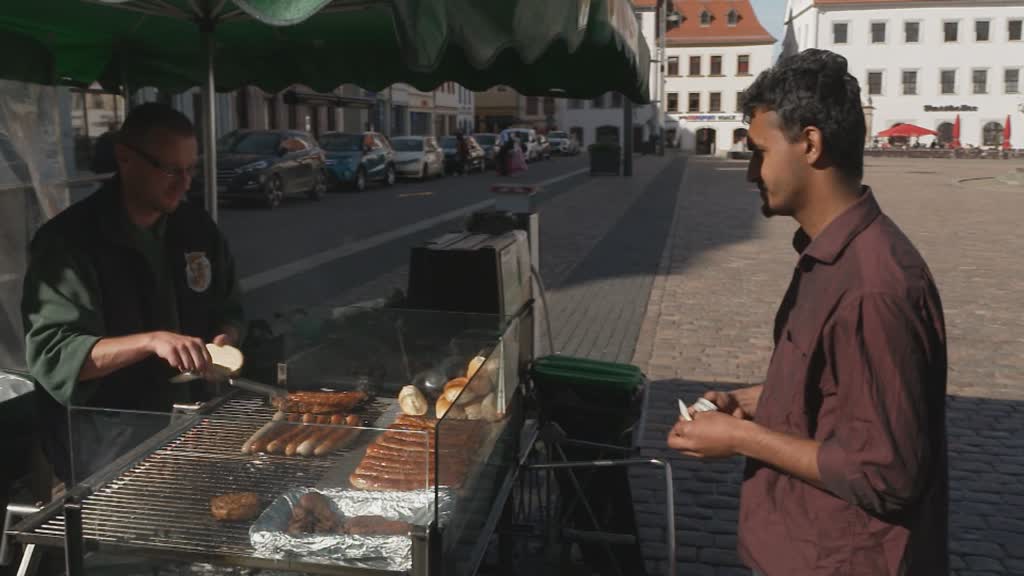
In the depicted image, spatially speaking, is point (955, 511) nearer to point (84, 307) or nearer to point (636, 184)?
point (84, 307)

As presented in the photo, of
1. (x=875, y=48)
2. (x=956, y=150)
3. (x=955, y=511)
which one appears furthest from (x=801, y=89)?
(x=875, y=48)

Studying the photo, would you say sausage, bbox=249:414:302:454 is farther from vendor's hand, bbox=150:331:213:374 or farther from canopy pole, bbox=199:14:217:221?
canopy pole, bbox=199:14:217:221

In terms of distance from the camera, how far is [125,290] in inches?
127

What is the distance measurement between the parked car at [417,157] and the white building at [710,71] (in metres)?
56.8

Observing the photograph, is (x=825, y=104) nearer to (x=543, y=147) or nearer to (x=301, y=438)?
(x=301, y=438)

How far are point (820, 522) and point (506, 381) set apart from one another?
164 centimetres

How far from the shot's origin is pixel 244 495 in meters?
2.48

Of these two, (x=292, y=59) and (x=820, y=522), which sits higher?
(x=292, y=59)

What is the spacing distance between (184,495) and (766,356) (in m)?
7.16

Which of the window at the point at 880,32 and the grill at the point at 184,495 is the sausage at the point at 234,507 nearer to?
the grill at the point at 184,495

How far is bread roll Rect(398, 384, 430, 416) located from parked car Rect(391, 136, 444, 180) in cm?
2980

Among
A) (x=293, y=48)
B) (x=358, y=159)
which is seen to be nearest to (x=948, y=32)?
(x=358, y=159)

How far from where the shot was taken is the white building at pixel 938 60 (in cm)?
8050

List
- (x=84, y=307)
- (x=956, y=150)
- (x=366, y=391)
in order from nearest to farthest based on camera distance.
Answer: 1. (x=84, y=307)
2. (x=366, y=391)
3. (x=956, y=150)
